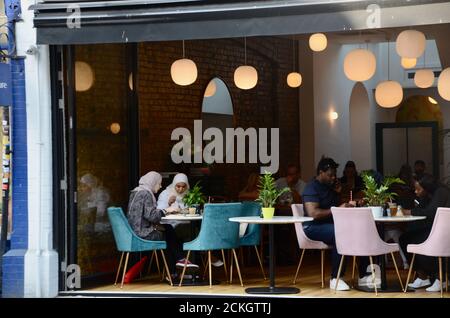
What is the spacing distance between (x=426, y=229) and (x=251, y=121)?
5530mm

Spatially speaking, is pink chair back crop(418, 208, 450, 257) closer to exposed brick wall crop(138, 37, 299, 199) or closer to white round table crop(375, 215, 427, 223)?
white round table crop(375, 215, 427, 223)

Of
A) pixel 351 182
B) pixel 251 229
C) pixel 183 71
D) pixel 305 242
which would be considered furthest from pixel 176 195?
pixel 351 182

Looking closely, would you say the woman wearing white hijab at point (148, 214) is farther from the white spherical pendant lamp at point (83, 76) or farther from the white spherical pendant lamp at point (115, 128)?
the white spherical pendant lamp at point (83, 76)

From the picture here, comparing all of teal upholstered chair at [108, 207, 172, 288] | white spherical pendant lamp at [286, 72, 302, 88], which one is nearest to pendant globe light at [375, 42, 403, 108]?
white spherical pendant lamp at [286, 72, 302, 88]

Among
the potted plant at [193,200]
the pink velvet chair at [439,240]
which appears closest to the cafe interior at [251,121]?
the potted plant at [193,200]

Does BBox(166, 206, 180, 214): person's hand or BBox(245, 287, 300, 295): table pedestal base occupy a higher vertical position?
BBox(166, 206, 180, 214): person's hand

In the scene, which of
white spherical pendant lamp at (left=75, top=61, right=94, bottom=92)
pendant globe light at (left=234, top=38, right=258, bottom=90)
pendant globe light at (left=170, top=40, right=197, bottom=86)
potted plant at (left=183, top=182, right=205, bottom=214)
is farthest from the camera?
pendant globe light at (left=234, top=38, right=258, bottom=90)

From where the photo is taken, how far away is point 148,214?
10.1 metres

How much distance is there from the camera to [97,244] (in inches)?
401

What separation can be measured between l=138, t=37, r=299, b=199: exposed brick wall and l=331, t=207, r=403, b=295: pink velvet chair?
11.1ft

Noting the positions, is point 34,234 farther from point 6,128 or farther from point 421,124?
point 421,124

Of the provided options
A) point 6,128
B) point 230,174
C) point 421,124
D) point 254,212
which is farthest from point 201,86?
point 421,124

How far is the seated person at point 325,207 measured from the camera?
9.73 metres

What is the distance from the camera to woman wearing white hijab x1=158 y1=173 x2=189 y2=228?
1080cm
